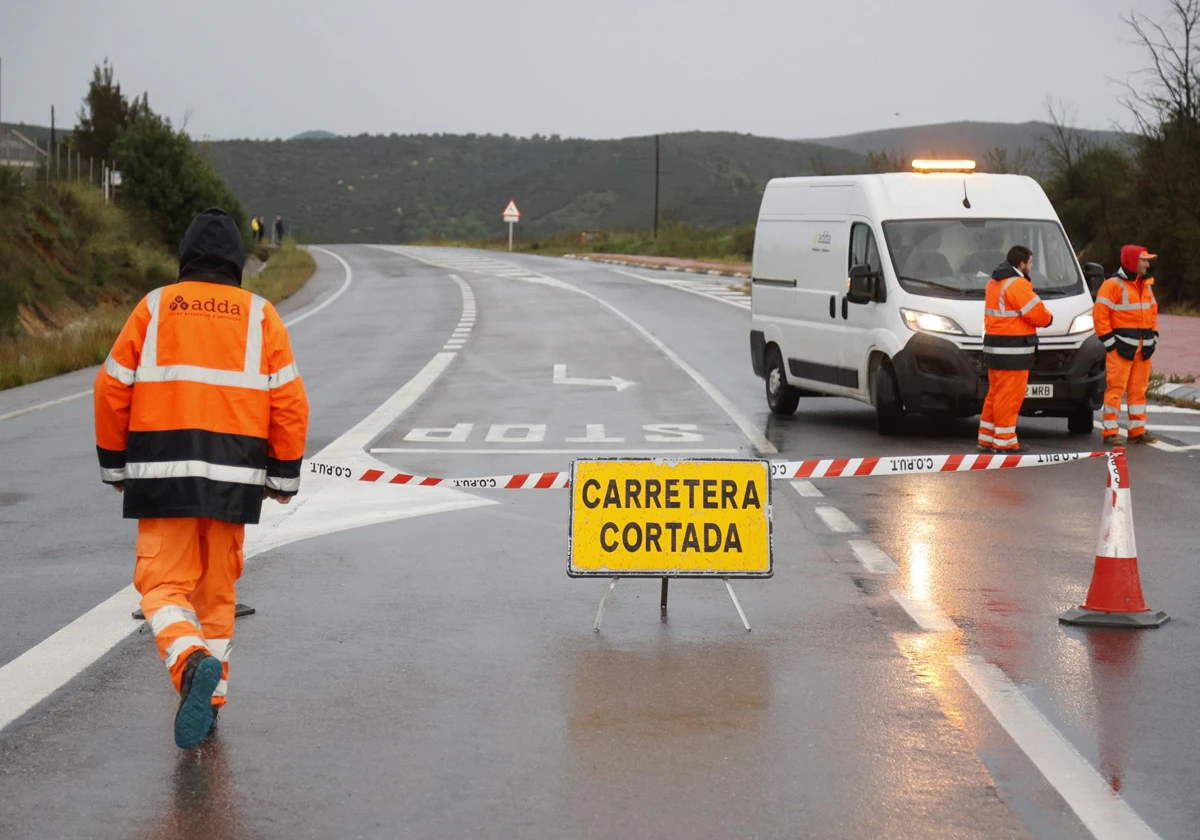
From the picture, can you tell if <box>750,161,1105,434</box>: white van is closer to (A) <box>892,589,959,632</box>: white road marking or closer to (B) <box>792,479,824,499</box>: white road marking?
(B) <box>792,479,824,499</box>: white road marking

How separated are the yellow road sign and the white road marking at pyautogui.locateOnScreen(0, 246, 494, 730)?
6.96ft

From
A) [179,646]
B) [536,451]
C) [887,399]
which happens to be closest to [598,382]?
[887,399]

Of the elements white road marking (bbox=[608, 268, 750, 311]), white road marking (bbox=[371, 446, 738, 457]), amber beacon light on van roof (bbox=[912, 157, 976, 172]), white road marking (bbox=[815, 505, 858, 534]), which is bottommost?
white road marking (bbox=[608, 268, 750, 311])

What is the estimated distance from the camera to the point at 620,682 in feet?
22.2

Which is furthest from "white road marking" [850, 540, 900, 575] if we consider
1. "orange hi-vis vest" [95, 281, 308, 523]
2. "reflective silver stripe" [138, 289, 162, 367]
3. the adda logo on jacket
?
"reflective silver stripe" [138, 289, 162, 367]

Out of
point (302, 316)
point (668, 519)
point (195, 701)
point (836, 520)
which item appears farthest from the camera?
point (302, 316)

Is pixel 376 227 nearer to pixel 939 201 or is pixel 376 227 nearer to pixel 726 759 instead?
pixel 939 201

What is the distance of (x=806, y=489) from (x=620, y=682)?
5857mm

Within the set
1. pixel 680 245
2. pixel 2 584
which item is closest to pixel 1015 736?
pixel 2 584

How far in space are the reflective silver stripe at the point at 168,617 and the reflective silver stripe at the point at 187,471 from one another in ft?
1.46

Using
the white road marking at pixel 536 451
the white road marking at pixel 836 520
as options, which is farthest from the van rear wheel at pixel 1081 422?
the white road marking at pixel 836 520

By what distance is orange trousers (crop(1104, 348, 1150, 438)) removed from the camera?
50.0 feet

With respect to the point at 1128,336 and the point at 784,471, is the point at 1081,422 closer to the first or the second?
the point at 1128,336

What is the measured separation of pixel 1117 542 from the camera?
8.12m
